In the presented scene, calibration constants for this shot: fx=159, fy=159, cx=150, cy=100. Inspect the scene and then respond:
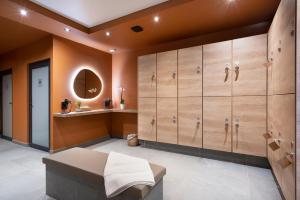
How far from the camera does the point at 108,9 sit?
2.75m

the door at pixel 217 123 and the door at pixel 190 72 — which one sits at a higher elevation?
the door at pixel 190 72

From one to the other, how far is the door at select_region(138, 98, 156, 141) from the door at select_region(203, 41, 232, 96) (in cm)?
129

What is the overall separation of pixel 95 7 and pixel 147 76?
1770 millimetres

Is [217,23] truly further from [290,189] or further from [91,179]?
[91,179]

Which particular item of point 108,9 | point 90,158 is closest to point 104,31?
point 108,9

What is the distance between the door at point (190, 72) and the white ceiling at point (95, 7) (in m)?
1.19

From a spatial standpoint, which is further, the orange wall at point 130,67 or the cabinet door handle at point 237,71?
the orange wall at point 130,67

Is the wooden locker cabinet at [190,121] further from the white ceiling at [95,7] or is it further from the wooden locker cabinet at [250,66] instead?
the white ceiling at [95,7]

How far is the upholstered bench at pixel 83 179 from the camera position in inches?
58.2

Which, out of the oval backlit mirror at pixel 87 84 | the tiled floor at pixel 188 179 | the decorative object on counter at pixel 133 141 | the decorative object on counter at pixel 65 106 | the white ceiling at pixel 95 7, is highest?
the white ceiling at pixel 95 7

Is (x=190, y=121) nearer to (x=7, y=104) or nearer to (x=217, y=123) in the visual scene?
(x=217, y=123)

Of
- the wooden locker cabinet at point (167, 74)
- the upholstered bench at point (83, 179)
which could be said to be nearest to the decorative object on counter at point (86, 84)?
the wooden locker cabinet at point (167, 74)

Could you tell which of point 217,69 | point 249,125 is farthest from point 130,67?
point 249,125

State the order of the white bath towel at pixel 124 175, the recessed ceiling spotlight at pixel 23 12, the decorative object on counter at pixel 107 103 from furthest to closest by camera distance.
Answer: the decorative object on counter at pixel 107 103, the recessed ceiling spotlight at pixel 23 12, the white bath towel at pixel 124 175
